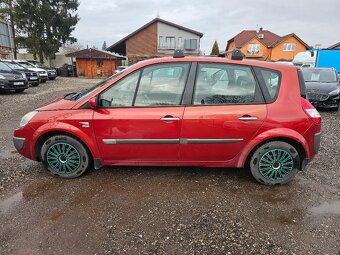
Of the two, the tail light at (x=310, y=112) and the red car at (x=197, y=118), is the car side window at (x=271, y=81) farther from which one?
the tail light at (x=310, y=112)

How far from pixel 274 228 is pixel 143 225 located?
1.40 meters

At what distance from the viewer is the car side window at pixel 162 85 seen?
3426mm

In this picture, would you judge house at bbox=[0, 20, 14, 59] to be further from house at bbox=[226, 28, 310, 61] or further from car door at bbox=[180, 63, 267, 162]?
car door at bbox=[180, 63, 267, 162]

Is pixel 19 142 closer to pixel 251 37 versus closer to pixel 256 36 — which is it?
pixel 256 36

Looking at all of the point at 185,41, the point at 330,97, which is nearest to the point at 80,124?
the point at 330,97

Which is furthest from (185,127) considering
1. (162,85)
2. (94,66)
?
(94,66)

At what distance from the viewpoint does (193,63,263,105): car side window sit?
3400 mm

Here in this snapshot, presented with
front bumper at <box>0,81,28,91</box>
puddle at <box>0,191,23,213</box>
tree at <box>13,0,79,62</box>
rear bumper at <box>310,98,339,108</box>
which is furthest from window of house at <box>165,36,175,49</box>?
puddle at <box>0,191,23,213</box>

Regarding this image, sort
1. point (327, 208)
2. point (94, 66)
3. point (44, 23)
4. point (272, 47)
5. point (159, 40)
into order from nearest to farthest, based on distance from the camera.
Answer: point (327, 208)
point (44, 23)
point (94, 66)
point (159, 40)
point (272, 47)

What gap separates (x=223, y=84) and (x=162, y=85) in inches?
32.5

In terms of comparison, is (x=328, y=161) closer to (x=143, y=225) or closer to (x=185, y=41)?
(x=143, y=225)

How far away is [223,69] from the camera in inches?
135

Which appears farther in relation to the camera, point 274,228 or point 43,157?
point 43,157

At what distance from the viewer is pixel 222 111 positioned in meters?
3.33
